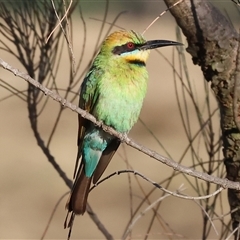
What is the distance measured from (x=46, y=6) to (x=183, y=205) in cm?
322

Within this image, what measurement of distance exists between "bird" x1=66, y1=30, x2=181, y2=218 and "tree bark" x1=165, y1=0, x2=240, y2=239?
40 cm

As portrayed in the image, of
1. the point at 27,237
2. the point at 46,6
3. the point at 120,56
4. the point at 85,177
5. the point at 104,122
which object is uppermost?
the point at 46,6

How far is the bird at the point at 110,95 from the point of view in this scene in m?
2.70

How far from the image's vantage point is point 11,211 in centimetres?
534

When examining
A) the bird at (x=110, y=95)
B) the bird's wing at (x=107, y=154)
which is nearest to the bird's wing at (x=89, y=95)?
the bird at (x=110, y=95)

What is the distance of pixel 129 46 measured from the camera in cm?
276

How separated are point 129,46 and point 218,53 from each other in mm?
583

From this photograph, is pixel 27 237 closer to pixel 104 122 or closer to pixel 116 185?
pixel 116 185

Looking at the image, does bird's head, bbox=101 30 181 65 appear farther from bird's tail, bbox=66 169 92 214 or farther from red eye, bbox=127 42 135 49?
bird's tail, bbox=66 169 92 214

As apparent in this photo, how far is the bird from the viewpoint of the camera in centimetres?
270

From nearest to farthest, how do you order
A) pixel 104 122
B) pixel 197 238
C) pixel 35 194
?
pixel 104 122, pixel 197 238, pixel 35 194

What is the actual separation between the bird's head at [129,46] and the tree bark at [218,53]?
47 centimetres

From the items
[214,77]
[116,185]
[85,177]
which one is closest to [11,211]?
[116,185]

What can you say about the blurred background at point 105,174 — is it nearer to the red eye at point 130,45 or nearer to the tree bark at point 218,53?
the red eye at point 130,45
